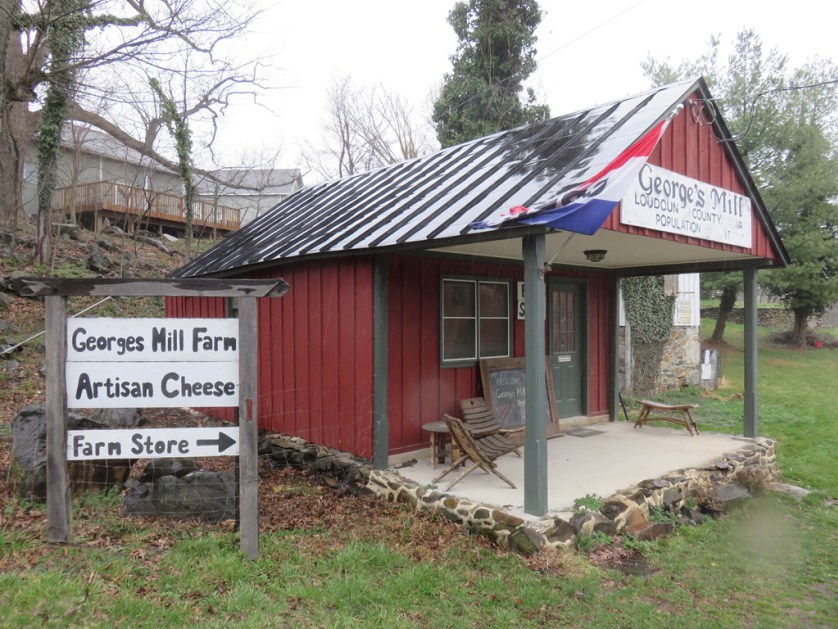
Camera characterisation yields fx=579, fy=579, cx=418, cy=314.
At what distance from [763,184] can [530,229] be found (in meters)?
19.9

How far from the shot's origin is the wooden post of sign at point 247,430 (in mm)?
4371

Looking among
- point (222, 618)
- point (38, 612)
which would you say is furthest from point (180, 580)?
point (38, 612)

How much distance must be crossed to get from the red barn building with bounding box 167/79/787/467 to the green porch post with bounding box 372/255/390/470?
15 millimetres

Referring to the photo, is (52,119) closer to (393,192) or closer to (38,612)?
(393,192)

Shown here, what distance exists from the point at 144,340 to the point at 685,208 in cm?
552

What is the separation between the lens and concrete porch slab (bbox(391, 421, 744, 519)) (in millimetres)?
5461

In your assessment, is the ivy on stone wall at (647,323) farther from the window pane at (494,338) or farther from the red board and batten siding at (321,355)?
the red board and batten siding at (321,355)

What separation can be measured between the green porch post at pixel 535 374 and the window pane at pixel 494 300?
9.32 ft

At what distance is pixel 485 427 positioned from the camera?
23.0ft

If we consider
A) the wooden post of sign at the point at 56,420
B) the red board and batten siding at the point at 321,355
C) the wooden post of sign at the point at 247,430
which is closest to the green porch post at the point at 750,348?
the red board and batten siding at the point at 321,355

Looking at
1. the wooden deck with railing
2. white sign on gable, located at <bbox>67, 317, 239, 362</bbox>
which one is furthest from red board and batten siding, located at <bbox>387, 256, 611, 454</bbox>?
the wooden deck with railing

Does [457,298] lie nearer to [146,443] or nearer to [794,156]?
[146,443]

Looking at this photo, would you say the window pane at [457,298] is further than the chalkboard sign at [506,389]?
No

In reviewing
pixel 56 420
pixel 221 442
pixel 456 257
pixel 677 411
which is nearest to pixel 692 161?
pixel 456 257
